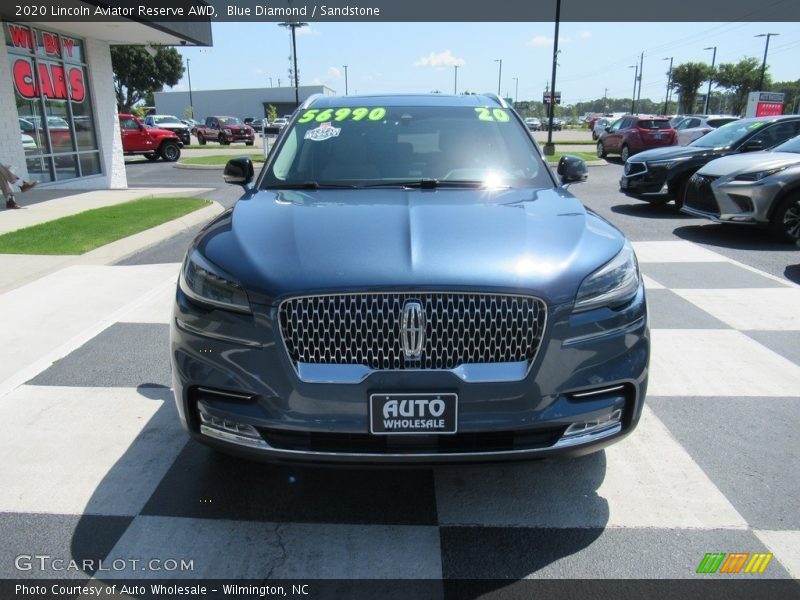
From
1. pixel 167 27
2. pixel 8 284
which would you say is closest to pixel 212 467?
pixel 8 284

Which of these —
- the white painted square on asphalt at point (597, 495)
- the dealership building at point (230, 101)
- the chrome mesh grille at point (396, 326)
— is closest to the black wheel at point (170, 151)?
the white painted square on asphalt at point (597, 495)

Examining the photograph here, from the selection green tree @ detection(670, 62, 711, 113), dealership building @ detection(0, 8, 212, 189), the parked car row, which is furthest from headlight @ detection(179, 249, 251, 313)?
green tree @ detection(670, 62, 711, 113)

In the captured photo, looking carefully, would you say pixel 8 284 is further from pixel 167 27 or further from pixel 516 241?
pixel 167 27

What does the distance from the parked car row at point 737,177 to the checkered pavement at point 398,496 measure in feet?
15.7

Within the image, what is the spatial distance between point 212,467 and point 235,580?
2.72ft

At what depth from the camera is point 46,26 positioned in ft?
46.6

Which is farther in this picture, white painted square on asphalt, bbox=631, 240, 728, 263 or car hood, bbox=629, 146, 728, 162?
car hood, bbox=629, 146, 728, 162

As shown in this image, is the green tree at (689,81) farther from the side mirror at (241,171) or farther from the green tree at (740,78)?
the side mirror at (241,171)

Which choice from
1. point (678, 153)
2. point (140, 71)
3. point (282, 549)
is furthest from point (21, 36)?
point (140, 71)

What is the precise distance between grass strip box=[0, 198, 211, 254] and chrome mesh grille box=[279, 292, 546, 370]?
6.43m

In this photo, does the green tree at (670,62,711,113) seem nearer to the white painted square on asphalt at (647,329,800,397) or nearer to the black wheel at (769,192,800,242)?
the black wheel at (769,192,800,242)

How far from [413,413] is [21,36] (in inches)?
600

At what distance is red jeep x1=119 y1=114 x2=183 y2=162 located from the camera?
2464 centimetres

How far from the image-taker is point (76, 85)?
A: 1587 centimetres
